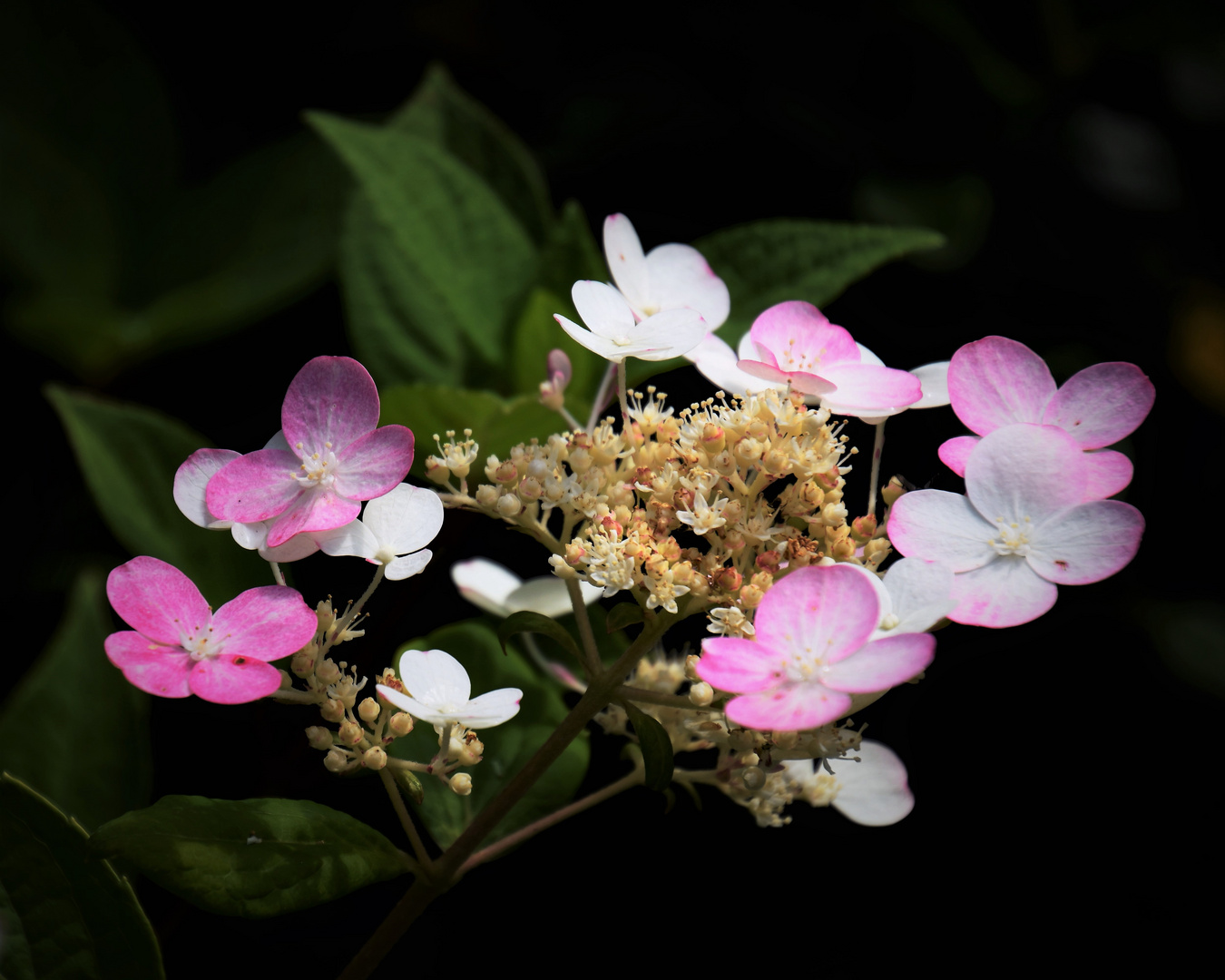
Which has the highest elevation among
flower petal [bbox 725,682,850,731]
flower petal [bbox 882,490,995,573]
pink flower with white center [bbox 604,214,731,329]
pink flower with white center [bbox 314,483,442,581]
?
pink flower with white center [bbox 604,214,731,329]

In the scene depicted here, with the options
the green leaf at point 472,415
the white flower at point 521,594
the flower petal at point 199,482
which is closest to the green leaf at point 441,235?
the green leaf at point 472,415

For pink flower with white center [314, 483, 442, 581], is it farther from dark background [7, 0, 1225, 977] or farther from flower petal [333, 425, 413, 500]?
dark background [7, 0, 1225, 977]

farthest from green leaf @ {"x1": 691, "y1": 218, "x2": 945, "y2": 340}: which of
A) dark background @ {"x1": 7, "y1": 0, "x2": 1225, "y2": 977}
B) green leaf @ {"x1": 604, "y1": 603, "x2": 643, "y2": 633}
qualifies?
green leaf @ {"x1": 604, "y1": 603, "x2": 643, "y2": 633}

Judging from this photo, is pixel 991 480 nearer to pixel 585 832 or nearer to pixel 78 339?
pixel 585 832

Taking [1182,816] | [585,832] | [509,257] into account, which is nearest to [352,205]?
[509,257]

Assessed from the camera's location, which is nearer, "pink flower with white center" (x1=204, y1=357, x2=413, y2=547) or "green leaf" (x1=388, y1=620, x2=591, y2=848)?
"pink flower with white center" (x1=204, y1=357, x2=413, y2=547)

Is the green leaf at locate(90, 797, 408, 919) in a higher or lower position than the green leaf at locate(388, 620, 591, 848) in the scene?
higher

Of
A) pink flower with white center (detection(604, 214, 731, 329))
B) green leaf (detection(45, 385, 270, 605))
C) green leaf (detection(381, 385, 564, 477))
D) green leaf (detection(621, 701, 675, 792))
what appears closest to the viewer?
green leaf (detection(621, 701, 675, 792))
